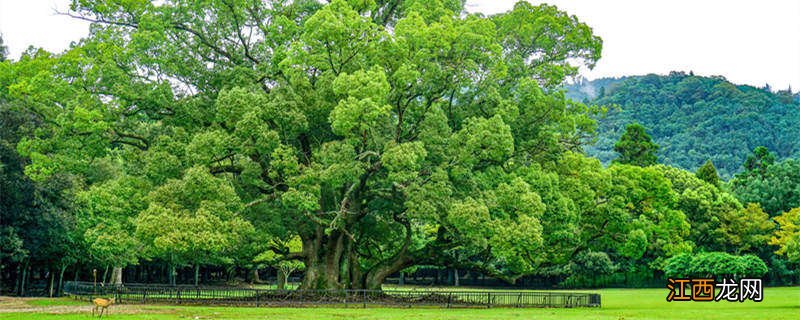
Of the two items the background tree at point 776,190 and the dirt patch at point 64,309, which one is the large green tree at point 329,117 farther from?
the background tree at point 776,190

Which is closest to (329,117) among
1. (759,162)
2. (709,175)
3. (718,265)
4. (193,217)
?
(193,217)

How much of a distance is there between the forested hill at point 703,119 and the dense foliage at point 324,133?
84240mm

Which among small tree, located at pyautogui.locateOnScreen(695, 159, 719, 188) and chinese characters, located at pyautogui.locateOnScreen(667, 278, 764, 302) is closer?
chinese characters, located at pyautogui.locateOnScreen(667, 278, 764, 302)

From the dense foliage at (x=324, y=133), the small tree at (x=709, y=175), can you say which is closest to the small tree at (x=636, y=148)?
the small tree at (x=709, y=175)

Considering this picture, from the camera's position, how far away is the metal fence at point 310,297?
28109mm

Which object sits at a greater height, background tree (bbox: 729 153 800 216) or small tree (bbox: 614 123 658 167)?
small tree (bbox: 614 123 658 167)

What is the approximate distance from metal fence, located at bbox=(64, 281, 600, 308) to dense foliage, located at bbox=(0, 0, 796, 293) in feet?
4.93

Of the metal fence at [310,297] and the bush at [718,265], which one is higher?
the bush at [718,265]

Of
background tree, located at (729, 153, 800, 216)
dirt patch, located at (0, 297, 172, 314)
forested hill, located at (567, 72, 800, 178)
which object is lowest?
dirt patch, located at (0, 297, 172, 314)

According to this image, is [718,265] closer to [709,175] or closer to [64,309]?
[709,175]

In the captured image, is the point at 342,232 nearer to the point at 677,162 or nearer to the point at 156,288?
the point at 156,288

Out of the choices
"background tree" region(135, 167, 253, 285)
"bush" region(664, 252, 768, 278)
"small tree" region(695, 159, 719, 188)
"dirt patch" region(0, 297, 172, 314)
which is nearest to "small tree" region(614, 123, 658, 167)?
"small tree" region(695, 159, 719, 188)

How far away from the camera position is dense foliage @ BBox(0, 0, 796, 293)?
2572cm

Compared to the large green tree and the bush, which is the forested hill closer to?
the bush
